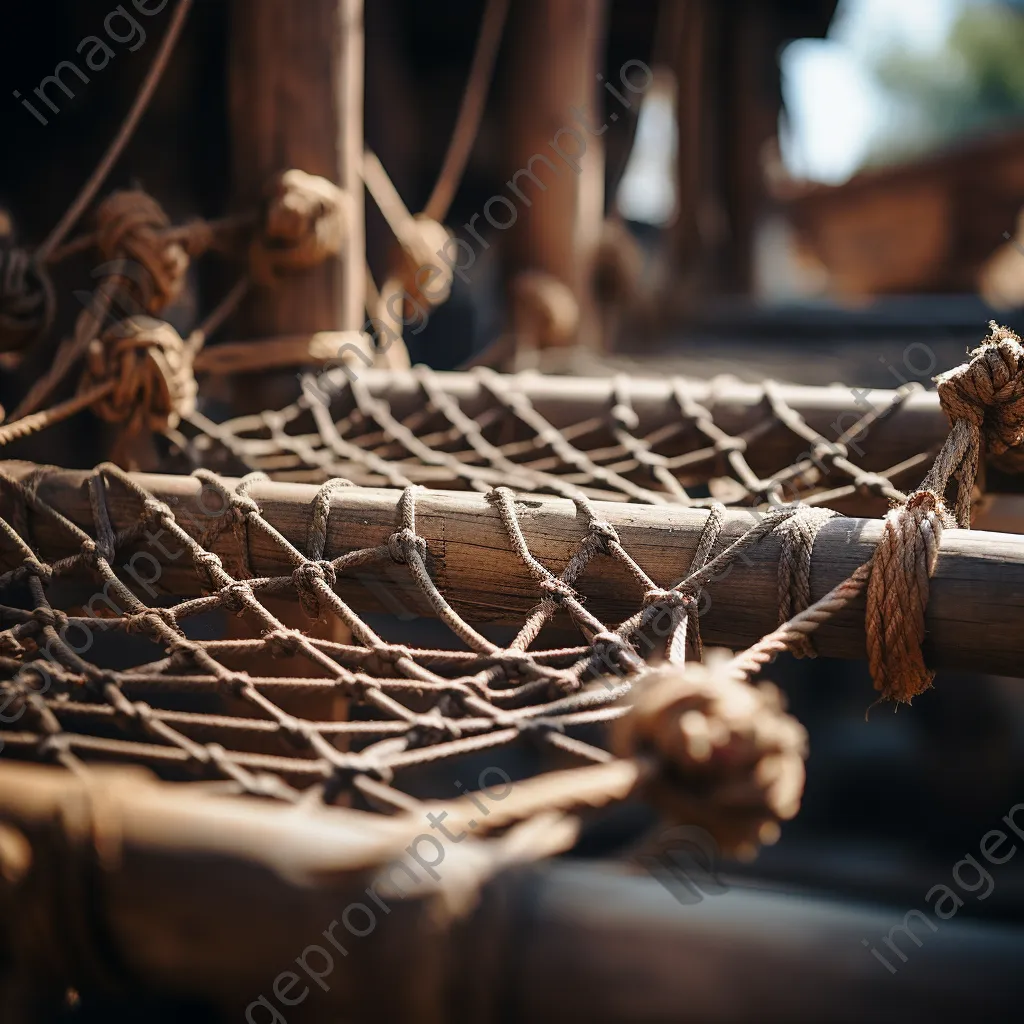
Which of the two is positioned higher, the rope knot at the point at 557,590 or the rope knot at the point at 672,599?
the rope knot at the point at 672,599

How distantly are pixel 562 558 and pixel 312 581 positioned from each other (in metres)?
0.35

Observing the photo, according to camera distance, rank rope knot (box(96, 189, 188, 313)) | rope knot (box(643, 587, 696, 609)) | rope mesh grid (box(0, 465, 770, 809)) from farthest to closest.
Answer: rope knot (box(96, 189, 188, 313)) < rope knot (box(643, 587, 696, 609)) < rope mesh grid (box(0, 465, 770, 809))

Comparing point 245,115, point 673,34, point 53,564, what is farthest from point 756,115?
point 53,564

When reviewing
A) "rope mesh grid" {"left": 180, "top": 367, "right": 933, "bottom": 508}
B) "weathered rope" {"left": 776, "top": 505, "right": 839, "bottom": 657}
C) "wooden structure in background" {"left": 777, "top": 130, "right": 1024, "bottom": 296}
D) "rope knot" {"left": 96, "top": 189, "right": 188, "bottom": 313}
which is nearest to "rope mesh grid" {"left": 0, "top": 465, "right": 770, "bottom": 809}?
"weathered rope" {"left": 776, "top": 505, "right": 839, "bottom": 657}

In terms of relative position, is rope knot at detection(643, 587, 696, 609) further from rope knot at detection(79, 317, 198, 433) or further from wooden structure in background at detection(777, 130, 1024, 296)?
wooden structure in background at detection(777, 130, 1024, 296)

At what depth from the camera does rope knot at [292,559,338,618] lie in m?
1.40

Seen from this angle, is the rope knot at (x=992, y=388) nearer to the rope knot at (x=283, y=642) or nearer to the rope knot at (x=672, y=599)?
the rope knot at (x=672, y=599)

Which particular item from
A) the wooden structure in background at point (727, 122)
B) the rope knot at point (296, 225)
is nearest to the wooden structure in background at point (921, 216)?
the wooden structure in background at point (727, 122)

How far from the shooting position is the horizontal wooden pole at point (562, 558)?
3.86 feet

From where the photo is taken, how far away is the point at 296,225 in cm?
212

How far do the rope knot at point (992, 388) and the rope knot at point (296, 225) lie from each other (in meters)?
1.31

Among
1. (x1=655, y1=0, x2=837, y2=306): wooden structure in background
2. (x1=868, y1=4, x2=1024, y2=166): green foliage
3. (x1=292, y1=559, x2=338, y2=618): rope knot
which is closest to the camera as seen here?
(x1=292, y1=559, x2=338, y2=618): rope knot

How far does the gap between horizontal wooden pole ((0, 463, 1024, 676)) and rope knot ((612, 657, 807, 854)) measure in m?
0.48

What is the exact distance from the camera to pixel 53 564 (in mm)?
1492
